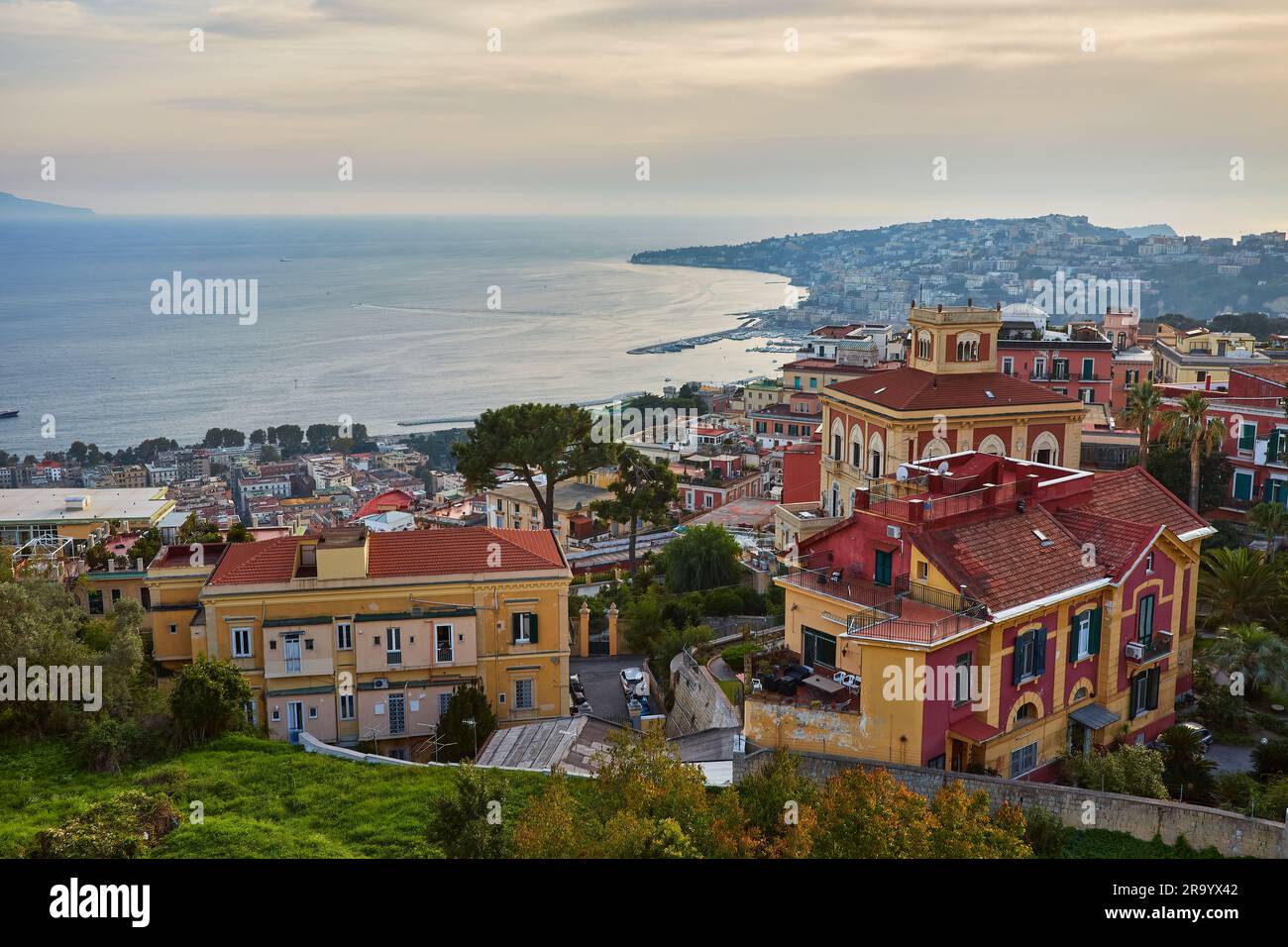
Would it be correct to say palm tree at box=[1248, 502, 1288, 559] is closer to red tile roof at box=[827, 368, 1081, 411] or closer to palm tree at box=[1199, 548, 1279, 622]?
palm tree at box=[1199, 548, 1279, 622]

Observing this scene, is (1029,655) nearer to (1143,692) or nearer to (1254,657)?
(1143,692)

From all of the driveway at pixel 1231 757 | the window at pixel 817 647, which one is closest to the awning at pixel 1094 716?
the driveway at pixel 1231 757

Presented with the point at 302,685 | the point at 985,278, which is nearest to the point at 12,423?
the point at 302,685

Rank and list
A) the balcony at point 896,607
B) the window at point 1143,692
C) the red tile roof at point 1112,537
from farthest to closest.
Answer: the window at point 1143,692, the red tile roof at point 1112,537, the balcony at point 896,607

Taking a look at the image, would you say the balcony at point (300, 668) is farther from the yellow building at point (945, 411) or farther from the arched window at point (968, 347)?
the arched window at point (968, 347)

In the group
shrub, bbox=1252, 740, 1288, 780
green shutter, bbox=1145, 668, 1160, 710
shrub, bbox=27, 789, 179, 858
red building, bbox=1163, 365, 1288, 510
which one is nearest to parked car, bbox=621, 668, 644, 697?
green shutter, bbox=1145, 668, 1160, 710
